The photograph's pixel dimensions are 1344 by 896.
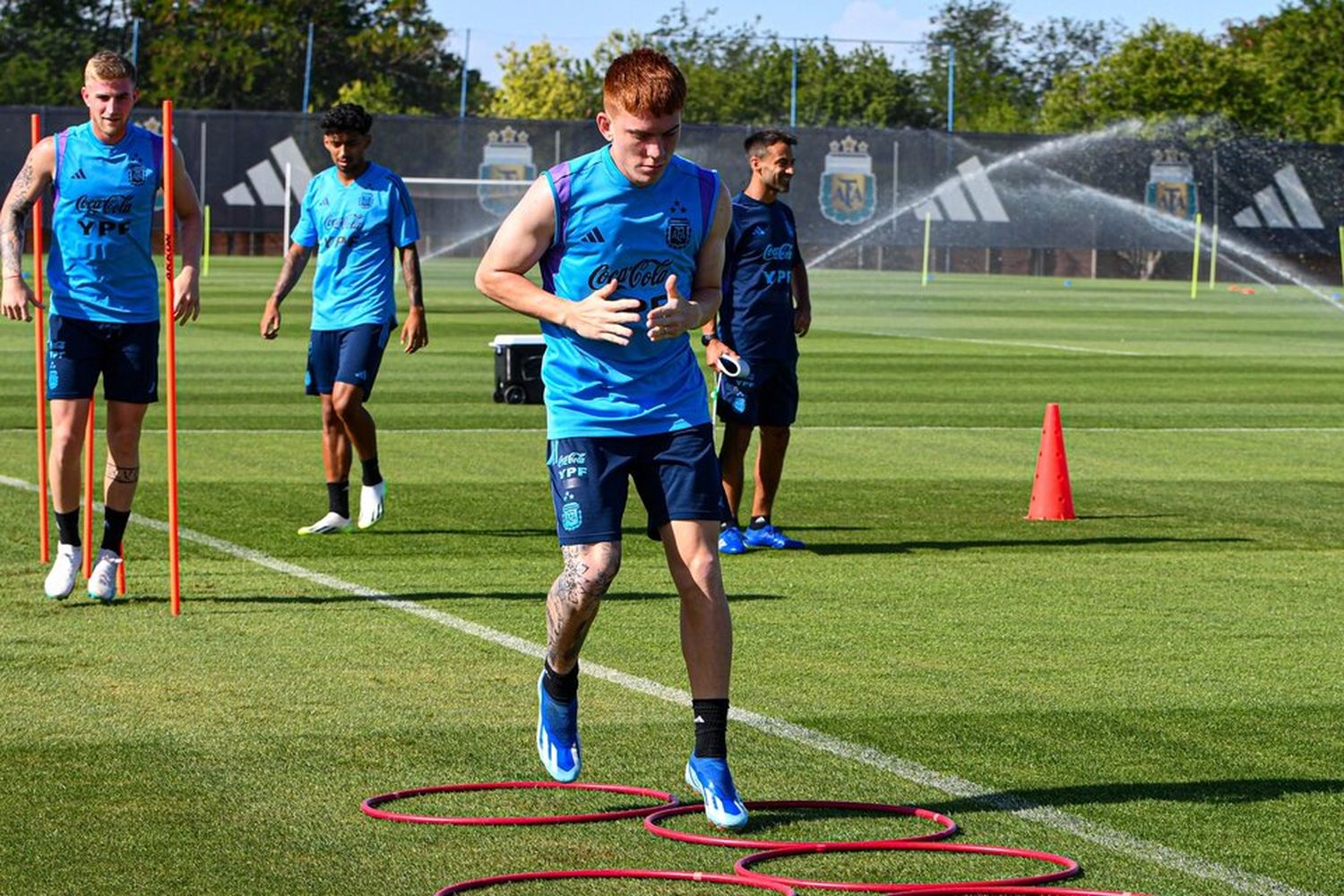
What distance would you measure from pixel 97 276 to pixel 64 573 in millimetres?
1228

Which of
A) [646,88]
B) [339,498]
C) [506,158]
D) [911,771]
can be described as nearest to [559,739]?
[911,771]

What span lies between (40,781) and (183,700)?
1210 mm

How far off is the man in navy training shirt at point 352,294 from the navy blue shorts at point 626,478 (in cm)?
625

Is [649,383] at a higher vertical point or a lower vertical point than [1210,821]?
higher

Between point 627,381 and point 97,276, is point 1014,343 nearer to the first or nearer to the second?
point 97,276

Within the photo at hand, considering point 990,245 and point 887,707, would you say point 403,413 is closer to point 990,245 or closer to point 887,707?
point 887,707

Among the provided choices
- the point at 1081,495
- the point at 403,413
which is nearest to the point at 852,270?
Answer: the point at 403,413

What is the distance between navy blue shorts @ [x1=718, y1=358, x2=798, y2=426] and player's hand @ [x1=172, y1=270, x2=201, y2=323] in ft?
10.4

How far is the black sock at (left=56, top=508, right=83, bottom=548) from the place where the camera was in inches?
397

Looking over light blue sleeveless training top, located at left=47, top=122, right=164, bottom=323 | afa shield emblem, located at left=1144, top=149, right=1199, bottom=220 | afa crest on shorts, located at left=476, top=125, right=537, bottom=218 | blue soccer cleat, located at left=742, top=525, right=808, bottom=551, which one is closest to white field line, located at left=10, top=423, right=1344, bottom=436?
blue soccer cleat, located at left=742, top=525, right=808, bottom=551

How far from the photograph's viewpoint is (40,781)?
673 centimetres

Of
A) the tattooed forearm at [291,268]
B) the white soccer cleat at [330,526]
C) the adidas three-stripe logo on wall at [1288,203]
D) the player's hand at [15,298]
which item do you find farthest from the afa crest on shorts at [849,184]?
the player's hand at [15,298]

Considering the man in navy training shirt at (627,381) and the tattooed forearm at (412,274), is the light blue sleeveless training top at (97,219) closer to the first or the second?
the tattooed forearm at (412,274)

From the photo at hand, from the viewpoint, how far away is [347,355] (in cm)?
1285
